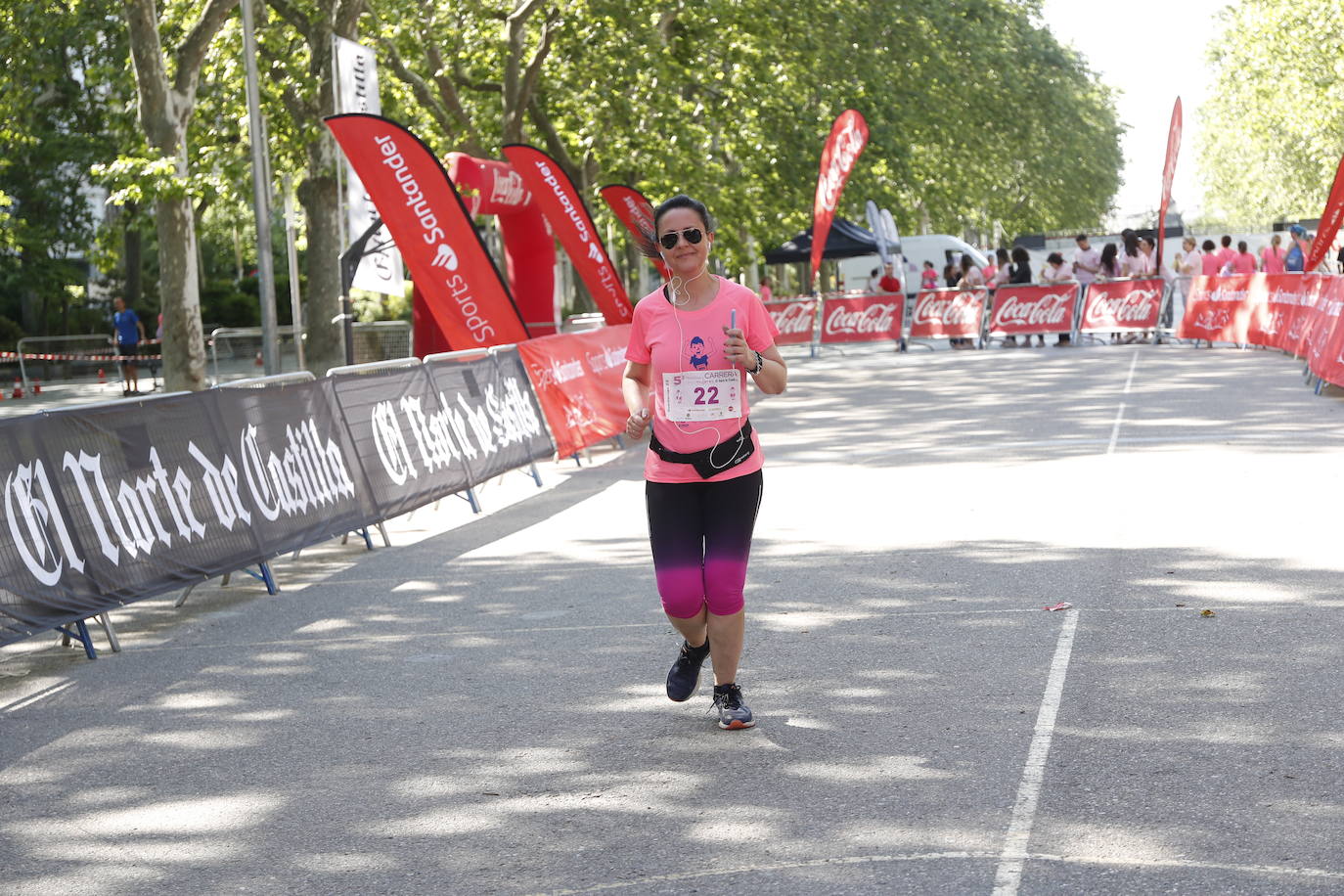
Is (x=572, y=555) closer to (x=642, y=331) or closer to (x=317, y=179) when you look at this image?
(x=642, y=331)

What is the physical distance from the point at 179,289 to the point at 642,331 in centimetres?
1708

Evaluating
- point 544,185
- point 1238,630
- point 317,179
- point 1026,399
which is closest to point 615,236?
point 317,179

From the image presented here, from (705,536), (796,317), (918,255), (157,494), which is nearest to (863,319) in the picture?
(796,317)

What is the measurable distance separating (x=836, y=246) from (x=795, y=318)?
Result: 7438mm

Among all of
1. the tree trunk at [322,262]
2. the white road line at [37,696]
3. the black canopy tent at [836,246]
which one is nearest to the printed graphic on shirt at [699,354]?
the white road line at [37,696]

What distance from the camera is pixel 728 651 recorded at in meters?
6.23

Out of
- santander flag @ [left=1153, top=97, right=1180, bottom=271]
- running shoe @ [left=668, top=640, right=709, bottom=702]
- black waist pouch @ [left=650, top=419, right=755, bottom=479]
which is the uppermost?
santander flag @ [left=1153, top=97, right=1180, bottom=271]

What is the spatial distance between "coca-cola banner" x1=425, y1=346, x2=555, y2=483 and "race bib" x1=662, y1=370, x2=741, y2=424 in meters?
7.05

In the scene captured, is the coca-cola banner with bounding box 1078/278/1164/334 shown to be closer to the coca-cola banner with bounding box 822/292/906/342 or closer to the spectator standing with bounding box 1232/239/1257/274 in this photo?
the spectator standing with bounding box 1232/239/1257/274

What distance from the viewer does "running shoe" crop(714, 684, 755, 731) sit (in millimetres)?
6242

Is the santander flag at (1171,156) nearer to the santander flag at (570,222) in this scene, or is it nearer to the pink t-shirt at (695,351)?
the santander flag at (570,222)

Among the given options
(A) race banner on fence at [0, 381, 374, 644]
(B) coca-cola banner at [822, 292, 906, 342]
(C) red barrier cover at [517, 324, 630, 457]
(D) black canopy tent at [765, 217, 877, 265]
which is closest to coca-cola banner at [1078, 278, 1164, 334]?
(B) coca-cola banner at [822, 292, 906, 342]

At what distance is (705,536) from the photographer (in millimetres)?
6227

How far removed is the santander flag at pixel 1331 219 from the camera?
2280cm
